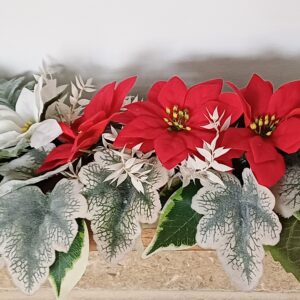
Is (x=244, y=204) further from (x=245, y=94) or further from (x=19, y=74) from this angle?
(x=19, y=74)

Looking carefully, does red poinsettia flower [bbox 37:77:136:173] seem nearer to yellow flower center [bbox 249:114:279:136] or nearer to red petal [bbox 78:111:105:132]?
red petal [bbox 78:111:105:132]

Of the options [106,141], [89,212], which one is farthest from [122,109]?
[89,212]

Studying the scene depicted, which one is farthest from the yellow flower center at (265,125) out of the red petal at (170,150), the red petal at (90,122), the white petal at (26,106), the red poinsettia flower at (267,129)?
the white petal at (26,106)

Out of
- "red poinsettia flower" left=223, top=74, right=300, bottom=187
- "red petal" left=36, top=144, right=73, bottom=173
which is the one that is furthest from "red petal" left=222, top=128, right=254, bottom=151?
"red petal" left=36, top=144, right=73, bottom=173

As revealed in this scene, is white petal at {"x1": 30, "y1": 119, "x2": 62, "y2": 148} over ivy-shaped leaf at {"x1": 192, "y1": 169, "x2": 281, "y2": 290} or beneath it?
over

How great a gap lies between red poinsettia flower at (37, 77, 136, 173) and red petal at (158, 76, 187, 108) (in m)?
0.05

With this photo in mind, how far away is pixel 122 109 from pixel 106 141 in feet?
0.18

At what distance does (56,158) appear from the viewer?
2.58 feet

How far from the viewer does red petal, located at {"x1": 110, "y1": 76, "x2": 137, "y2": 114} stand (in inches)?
32.5

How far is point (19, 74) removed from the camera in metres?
0.95

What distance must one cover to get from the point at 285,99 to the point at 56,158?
1.03ft

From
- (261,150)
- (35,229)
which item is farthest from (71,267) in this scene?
(261,150)

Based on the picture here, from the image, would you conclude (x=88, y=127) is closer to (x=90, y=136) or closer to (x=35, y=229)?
(x=90, y=136)

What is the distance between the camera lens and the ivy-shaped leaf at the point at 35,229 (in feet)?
2.43
